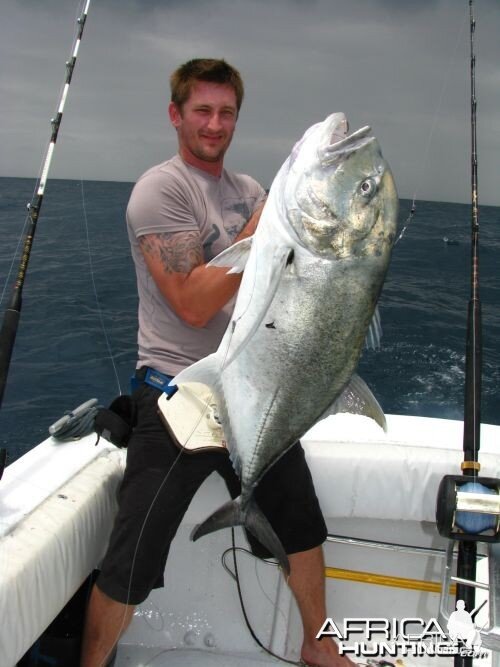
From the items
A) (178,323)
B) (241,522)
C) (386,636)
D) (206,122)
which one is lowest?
(386,636)

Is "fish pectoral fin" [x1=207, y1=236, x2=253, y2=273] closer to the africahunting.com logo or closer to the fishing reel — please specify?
the fishing reel

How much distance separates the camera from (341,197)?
175 centimetres

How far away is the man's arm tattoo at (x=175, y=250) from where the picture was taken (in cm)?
214

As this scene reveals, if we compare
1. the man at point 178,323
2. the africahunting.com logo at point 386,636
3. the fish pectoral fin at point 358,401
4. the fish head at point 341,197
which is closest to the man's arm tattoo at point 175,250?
the man at point 178,323

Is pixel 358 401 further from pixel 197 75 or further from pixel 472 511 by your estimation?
pixel 197 75

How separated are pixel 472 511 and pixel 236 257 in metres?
1.35

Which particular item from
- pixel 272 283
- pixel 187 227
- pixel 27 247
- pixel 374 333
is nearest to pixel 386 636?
pixel 374 333

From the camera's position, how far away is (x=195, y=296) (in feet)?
6.98

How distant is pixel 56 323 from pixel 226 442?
281 inches

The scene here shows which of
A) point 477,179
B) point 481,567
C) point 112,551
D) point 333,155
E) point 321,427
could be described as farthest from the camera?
point 477,179

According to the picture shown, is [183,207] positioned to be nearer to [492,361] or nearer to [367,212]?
[367,212]

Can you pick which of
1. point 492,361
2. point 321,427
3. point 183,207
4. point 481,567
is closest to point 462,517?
point 481,567

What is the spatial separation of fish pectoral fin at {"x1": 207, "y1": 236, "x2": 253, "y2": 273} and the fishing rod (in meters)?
1.01

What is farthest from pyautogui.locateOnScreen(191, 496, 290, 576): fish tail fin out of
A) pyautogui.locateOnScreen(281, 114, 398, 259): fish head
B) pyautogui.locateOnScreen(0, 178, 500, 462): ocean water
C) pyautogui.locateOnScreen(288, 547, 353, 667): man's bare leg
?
pyautogui.locateOnScreen(0, 178, 500, 462): ocean water
